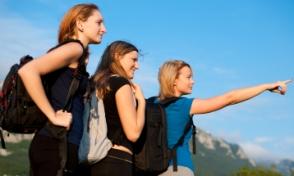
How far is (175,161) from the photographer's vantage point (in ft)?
19.3

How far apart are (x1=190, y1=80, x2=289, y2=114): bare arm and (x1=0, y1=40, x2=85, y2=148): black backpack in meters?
2.63

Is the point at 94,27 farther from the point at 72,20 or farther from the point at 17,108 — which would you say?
the point at 17,108

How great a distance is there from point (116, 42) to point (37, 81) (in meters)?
2.05

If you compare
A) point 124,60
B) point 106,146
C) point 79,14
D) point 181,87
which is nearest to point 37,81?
point 79,14

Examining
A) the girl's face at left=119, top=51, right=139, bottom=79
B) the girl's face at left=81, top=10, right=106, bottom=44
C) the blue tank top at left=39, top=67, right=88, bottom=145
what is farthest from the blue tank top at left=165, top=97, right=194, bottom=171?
the blue tank top at left=39, top=67, right=88, bottom=145

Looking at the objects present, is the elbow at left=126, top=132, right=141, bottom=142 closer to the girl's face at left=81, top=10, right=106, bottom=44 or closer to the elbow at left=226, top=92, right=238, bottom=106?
the girl's face at left=81, top=10, right=106, bottom=44

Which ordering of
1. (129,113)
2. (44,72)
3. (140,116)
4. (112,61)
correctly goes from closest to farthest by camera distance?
(44,72) < (129,113) < (140,116) < (112,61)

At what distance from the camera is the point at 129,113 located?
5.18 m

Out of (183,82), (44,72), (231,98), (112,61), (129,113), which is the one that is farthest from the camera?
(183,82)

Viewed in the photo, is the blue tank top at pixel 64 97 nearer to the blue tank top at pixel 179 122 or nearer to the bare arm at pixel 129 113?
the bare arm at pixel 129 113

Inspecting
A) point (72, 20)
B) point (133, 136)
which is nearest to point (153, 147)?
point (133, 136)

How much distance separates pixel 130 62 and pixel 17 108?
2.03m

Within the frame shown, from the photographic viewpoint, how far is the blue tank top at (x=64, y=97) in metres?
4.14

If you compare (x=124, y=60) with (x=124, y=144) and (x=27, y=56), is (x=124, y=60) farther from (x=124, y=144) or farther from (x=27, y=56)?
(x=27, y=56)
